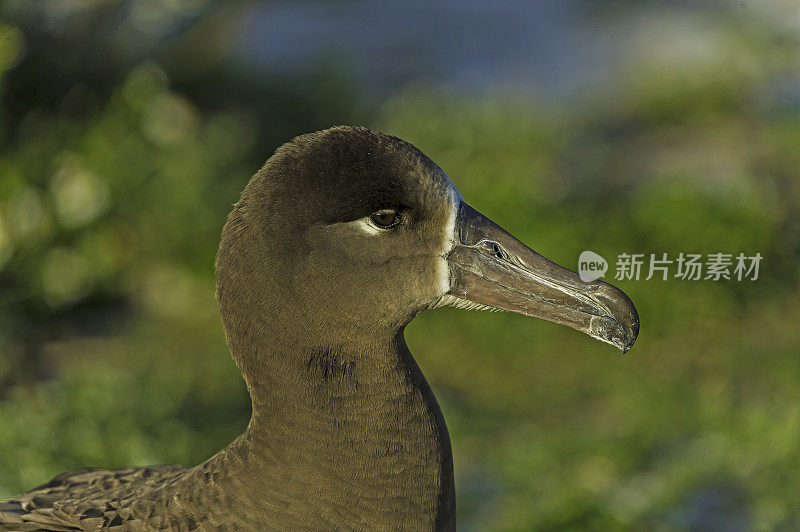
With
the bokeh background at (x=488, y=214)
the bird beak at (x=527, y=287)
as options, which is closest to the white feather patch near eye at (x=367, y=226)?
the bird beak at (x=527, y=287)

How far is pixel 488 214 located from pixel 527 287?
313cm

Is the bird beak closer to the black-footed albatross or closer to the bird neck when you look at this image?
the black-footed albatross

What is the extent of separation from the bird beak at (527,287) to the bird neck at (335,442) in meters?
0.25

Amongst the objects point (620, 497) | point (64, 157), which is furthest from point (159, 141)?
point (620, 497)

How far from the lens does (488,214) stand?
5.20m

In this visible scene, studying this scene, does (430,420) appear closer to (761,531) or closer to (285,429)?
(285,429)

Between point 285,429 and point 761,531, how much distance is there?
188cm

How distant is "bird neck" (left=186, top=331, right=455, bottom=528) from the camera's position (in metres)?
2.00

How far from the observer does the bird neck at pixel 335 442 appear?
6.57 feet

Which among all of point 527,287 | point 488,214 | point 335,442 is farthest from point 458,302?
point 488,214

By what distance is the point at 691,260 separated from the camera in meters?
4.98

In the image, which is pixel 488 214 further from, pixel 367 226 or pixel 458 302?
pixel 367 226

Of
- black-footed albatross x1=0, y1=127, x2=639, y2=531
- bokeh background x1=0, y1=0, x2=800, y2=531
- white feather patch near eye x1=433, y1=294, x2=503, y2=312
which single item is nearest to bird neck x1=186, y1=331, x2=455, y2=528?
black-footed albatross x1=0, y1=127, x2=639, y2=531

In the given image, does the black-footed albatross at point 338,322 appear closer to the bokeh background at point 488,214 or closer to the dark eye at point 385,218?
the dark eye at point 385,218
